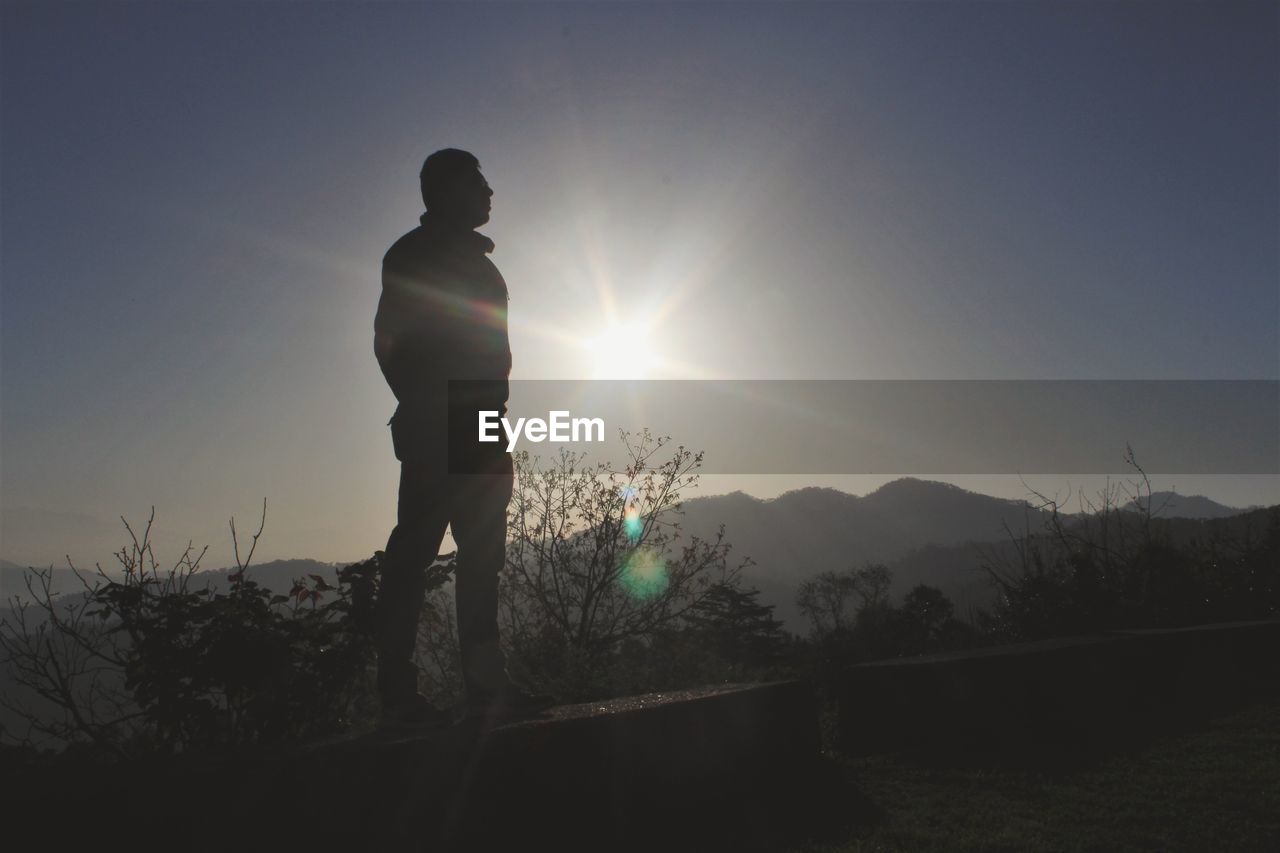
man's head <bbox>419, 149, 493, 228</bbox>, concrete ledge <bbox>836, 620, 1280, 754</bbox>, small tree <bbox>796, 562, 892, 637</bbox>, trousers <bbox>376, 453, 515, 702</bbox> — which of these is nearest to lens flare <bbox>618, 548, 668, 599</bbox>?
concrete ledge <bbox>836, 620, 1280, 754</bbox>

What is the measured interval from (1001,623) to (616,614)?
175 inches

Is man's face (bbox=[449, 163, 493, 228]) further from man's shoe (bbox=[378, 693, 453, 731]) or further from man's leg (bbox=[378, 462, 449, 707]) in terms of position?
man's shoe (bbox=[378, 693, 453, 731])

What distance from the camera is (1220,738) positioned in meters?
3.42

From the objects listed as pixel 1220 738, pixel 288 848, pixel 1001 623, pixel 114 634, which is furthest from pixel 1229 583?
pixel 114 634

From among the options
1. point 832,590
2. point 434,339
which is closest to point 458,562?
point 434,339

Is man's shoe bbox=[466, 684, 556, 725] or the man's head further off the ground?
the man's head

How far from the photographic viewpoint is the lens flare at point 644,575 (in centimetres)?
729

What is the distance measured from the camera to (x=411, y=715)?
2.56 metres

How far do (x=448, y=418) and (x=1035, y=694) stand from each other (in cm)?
337

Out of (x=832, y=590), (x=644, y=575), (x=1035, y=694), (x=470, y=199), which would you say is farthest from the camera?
(x=832, y=590)

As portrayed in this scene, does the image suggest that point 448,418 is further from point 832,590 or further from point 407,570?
point 832,590

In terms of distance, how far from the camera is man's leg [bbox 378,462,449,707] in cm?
268

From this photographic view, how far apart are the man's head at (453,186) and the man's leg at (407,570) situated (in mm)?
1085

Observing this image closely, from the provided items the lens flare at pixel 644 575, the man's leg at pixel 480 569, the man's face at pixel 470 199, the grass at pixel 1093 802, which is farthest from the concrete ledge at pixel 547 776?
the lens flare at pixel 644 575
